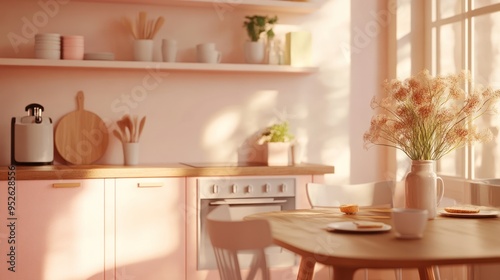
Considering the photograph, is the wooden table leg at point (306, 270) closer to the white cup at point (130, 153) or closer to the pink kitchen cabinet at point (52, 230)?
the pink kitchen cabinet at point (52, 230)

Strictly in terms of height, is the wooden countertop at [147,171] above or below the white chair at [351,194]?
above

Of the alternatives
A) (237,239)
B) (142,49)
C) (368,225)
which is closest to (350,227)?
(368,225)

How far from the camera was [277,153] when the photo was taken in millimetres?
4484

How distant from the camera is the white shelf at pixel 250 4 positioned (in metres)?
4.49

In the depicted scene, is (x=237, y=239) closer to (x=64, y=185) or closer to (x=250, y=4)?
(x=64, y=185)

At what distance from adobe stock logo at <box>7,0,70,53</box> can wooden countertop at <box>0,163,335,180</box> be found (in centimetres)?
84

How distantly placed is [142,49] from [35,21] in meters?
0.69

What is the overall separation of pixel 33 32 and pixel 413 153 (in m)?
2.66

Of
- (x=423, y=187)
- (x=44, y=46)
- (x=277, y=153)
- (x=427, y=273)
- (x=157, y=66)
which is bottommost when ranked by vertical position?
(x=427, y=273)

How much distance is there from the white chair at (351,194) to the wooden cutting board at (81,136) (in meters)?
1.65

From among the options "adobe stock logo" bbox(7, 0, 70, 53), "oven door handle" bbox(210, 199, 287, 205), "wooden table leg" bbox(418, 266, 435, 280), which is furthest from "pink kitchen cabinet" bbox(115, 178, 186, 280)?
"wooden table leg" bbox(418, 266, 435, 280)

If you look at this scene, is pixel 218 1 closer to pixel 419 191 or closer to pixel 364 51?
pixel 364 51

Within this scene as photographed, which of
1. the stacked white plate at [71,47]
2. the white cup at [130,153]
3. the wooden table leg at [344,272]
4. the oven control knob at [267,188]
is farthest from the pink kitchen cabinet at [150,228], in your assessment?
the wooden table leg at [344,272]

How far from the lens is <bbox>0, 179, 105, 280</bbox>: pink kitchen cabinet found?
3779 mm
